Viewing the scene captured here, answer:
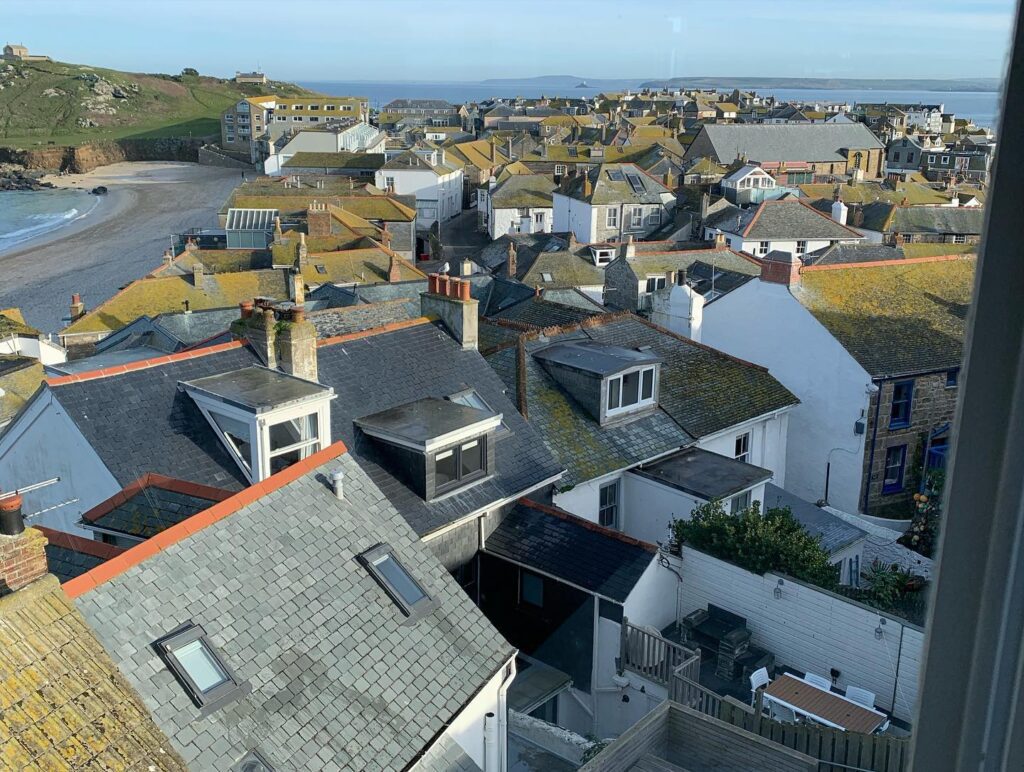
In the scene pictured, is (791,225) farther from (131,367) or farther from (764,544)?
(131,367)

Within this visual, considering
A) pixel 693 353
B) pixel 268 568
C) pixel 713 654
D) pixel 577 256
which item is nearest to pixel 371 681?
pixel 268 568

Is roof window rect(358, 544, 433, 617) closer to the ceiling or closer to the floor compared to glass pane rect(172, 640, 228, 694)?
closer to the floor

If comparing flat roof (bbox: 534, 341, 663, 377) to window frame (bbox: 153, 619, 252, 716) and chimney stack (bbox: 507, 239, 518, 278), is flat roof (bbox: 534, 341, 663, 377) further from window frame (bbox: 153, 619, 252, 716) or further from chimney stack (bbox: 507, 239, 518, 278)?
chimney stack (bbox: 507, 239, 518, 278)

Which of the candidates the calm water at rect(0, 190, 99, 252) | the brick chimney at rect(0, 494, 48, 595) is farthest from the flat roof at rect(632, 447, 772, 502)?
the calm water at rect(0, 190, 99, 252)

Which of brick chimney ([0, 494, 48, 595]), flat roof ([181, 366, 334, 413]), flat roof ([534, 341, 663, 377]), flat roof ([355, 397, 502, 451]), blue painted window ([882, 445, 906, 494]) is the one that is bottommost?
blue painted window ([882, 445, 906, 494])

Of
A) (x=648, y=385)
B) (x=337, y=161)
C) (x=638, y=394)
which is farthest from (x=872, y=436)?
(x=337, y=161)

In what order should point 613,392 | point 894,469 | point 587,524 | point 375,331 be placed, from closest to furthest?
point 587,524
point 375,331
point 613,392
point 894,469

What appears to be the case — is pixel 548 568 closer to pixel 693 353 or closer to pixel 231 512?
pixel 231 512
